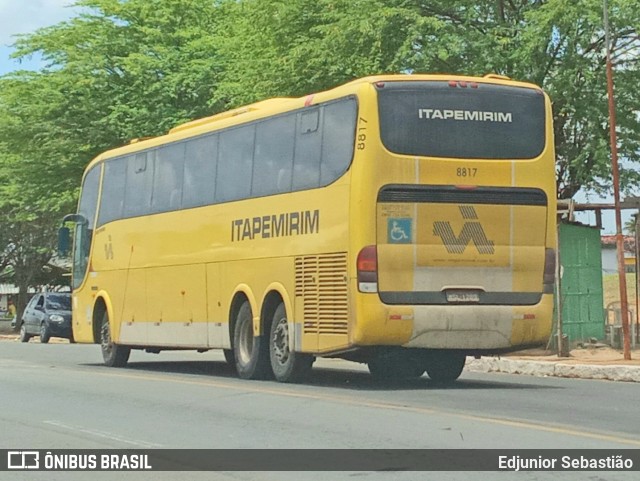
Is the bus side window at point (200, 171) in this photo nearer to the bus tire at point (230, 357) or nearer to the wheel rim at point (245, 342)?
the wheel rim at point (245, 342)

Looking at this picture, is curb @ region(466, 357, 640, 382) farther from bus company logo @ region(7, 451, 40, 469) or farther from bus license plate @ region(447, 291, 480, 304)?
bus company logo @ region(7, 451, 40, 469)

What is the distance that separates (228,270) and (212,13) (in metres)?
22.6

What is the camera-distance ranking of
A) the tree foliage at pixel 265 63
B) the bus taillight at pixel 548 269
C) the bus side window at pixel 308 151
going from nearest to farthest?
1. the bus taillight at pixel 548 269
2. the bus side window at pixel 308 151
3. the tree foliage at pixel 265 63

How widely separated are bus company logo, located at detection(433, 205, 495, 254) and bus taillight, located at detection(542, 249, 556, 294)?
899 mm

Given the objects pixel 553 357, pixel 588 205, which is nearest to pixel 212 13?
pixel 588 205

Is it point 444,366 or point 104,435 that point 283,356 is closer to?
point 444,366

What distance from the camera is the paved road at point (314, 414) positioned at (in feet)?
35.6

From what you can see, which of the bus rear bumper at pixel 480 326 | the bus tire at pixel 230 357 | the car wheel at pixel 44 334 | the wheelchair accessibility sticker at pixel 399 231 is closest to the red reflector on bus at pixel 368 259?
the wheelchair accessibility sticker at pixel 399 231

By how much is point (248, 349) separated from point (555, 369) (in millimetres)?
5080

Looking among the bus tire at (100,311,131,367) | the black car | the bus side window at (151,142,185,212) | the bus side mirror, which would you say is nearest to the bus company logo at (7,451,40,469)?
the bus side window at (151,142,185,212)

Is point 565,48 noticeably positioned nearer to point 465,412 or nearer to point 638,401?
point 638,401

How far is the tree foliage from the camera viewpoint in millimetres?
26156

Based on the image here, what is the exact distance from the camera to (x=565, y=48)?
26.3 metres

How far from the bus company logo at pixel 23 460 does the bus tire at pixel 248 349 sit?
742 centimetres
